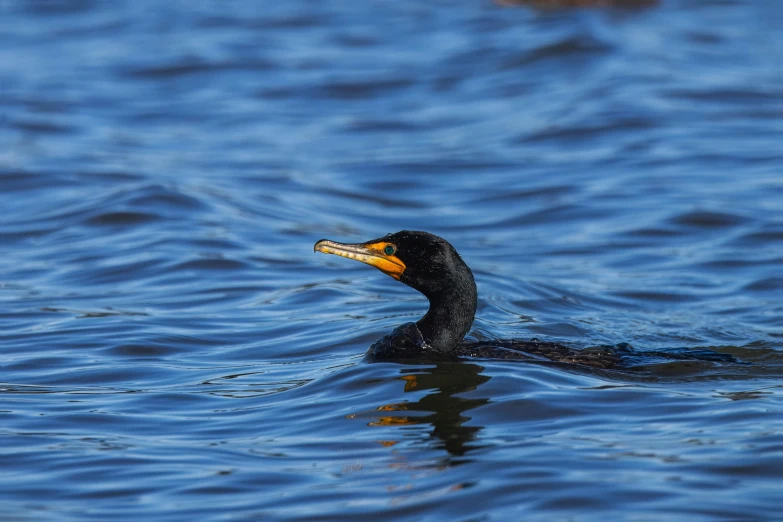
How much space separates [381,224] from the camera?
14.1 meters

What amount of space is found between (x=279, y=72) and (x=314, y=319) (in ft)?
41.8

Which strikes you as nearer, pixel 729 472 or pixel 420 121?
pixel 729 472

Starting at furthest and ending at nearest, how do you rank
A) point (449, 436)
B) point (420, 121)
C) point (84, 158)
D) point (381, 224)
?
point (420, 121) → point (84, 158) → point (381, 224) → point (449, 436)

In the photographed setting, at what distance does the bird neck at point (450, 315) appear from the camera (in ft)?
27.2

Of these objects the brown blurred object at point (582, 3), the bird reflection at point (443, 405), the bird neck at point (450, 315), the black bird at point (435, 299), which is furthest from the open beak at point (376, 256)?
the brown blurred object at point (582, 3)

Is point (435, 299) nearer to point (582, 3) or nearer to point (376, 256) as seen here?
point (376, 256)

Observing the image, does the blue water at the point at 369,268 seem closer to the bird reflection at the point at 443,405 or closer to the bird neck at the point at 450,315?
the bird reflection at the point at 443,405

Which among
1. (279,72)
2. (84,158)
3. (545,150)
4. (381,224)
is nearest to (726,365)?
(381,224)

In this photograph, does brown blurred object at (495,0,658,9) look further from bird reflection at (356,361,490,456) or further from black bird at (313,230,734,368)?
bird reflection at (356,361,490,456)

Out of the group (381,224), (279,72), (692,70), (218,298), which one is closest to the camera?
(218,298)

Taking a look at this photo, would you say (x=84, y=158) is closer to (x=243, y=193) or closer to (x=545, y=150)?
(x=243, y=193)

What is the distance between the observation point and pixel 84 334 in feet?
32.1

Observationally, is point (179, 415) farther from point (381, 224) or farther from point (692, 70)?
point (692, 70)

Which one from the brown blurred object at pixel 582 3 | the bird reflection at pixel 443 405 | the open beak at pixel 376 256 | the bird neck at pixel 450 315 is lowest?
the bird reflection at pixel 443 405
